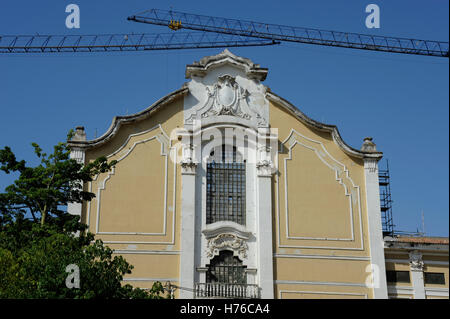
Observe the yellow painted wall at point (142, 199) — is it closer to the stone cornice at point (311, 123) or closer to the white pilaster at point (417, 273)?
the stone cornice at point (311, 123)

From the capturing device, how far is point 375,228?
29.3 meters

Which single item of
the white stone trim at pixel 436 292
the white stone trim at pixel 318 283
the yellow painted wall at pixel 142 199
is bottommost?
the white stone trim at pixel 436 292

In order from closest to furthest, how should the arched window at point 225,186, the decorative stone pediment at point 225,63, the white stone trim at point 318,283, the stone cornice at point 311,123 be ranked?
the white stone trim at point 318,283 → the arched window at point 225,186 → the stone cornice at point 311,123 → the decorative stone pediment at point 225,63

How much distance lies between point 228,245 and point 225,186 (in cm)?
281

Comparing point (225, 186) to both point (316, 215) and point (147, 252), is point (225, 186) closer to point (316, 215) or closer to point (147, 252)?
point (316, 215)

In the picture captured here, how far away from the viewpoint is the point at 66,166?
888 inches

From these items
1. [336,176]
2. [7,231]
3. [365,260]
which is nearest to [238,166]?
[336,176]

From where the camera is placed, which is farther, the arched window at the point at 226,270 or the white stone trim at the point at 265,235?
the arched window at the point at 226,270

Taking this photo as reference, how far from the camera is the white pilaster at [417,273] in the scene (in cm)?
2905

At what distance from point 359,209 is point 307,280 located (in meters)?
4.21

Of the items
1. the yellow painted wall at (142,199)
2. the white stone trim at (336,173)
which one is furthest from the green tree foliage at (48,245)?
the white stone trim at (336,173)

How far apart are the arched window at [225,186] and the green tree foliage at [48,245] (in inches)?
268
